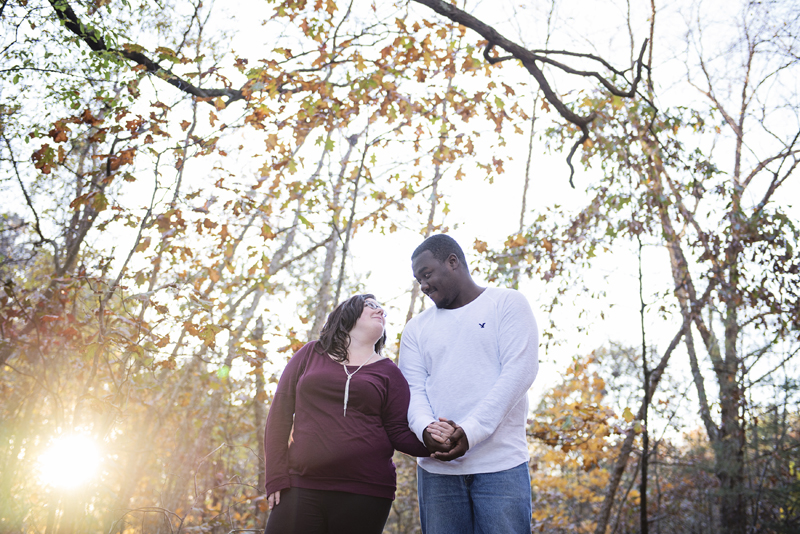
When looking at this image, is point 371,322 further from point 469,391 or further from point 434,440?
point 434,440

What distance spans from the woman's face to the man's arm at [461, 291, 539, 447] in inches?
22.9

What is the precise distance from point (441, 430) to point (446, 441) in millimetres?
45

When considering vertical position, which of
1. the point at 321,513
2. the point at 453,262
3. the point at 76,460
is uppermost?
the point at 453,262

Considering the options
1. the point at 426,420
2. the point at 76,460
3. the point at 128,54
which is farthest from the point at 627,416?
the point at 128,54

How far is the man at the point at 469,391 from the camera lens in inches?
69.7

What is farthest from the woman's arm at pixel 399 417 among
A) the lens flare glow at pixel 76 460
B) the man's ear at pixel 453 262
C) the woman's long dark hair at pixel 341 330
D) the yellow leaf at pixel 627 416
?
the yellow leaf at pixel 627 416

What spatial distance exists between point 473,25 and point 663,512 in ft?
36.6

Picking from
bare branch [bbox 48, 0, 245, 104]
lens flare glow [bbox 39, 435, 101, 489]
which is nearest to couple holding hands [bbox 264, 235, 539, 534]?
lens flare glow [bbox 39, 435, 101, 489]

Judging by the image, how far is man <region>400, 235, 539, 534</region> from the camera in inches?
69.7

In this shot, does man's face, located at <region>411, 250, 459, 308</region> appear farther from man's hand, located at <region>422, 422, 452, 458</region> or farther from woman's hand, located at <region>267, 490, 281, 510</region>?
woman's hand, located at <region>267, 490, 281, 510</region>

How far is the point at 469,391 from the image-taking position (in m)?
1.97

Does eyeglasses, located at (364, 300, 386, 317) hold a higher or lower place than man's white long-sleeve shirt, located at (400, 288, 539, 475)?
higher

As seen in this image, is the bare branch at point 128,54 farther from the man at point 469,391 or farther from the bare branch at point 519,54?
the man at point 469,391

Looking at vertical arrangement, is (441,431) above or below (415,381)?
below
